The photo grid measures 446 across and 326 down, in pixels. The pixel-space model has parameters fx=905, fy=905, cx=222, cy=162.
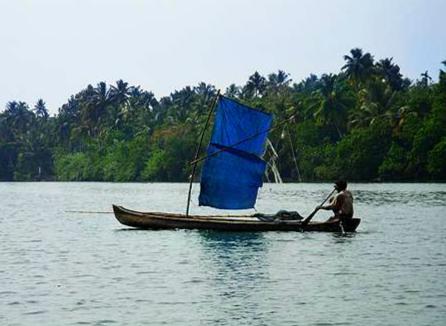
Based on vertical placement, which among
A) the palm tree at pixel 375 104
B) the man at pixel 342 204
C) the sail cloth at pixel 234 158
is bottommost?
the man at pixel 342 204

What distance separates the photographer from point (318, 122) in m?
107

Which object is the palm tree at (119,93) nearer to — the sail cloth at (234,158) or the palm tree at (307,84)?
the palm tree at (307,84)

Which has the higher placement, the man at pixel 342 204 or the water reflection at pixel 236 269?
the man at pixel 342 204

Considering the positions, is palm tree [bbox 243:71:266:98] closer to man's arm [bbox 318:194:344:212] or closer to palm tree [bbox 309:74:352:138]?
palm tree [bbox 309:74:352:138]

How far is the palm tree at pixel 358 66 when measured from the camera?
365ft

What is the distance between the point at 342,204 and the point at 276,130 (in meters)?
76.7

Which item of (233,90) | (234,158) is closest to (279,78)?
(233,90)

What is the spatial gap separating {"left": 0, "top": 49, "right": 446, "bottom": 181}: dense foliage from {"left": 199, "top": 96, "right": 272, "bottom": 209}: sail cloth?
1064 inches

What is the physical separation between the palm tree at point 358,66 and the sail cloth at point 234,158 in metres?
77.6

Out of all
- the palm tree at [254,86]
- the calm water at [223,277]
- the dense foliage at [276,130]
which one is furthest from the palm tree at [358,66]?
the calm water at [223,277]

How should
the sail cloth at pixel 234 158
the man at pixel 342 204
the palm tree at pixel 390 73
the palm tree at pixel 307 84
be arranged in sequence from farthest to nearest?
1. the palm tree at pixel 307 84
2. the palm tree at pixel 390 73
3. the sail cloth at pixel 234 158
4. the man at pixel 342 204

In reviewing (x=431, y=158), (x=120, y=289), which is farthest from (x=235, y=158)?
(x=431, y=158)

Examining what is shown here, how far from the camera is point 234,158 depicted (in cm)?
3538

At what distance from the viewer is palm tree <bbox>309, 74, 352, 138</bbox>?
102 metres
